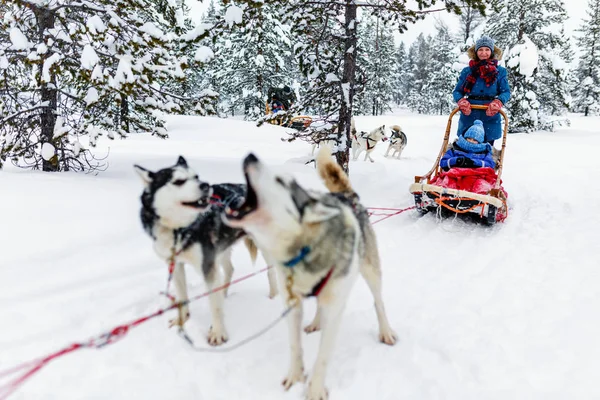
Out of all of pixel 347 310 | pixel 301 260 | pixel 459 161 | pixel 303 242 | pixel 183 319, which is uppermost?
pixel 459 161

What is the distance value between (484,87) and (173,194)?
538cm

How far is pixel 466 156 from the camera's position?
208 inches

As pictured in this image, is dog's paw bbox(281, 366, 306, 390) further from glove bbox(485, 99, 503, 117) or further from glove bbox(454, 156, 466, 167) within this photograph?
glove bbox(485, 99, 503, 117)

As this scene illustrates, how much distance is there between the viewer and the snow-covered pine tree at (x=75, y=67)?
5.16m

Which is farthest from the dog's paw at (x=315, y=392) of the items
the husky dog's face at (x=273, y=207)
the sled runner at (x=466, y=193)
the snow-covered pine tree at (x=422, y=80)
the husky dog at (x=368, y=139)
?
the snow-covered pine tree at (x=422, y=80)

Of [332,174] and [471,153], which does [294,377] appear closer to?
[332,174]

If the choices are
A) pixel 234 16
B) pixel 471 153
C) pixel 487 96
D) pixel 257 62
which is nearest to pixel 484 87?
pixel 487 96

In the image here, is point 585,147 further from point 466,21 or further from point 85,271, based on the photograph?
point 466,21

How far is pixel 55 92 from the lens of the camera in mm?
6242

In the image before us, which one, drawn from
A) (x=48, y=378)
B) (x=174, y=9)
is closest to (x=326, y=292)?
(x=48, y=378)

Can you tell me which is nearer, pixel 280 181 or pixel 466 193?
pixel 280 181

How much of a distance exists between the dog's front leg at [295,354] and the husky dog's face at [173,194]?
0.94 m

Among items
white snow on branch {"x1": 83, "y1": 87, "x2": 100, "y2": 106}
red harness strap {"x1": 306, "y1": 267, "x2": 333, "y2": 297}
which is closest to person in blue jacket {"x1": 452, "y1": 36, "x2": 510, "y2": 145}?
red harness strap {"x1": 306, "y1": 267, "x2": 333, "y2": 297}

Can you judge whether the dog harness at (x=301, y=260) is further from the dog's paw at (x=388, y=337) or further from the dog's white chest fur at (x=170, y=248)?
the dog's paw at (x=388, y=337)
